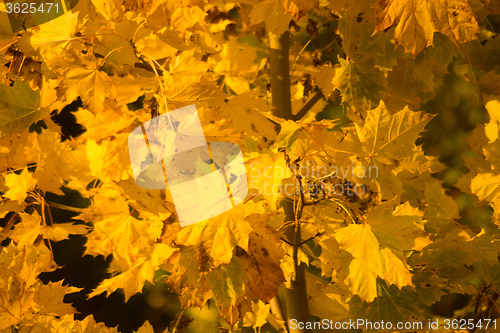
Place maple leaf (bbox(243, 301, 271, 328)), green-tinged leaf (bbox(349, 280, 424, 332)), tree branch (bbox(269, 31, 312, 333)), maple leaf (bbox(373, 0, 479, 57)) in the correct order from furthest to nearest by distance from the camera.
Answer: maple leaf (bbox(243, 301, 271, 328))
tree branch (bbox(269, 31, 312, 333))
green-tinged leaf (bbox(349, 280, 424, 332))
maple leaf (bbox(373, 0, 479, 57))

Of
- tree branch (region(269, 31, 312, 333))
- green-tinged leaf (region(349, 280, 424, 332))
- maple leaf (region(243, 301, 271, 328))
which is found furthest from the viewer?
maple leaf (region(243, 301, 271, 328))

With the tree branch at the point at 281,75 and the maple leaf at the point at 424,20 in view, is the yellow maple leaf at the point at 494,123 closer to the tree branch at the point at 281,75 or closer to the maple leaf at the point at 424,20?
the maple leaf at the point at 424,20

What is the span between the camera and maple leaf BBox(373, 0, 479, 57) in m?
0.59

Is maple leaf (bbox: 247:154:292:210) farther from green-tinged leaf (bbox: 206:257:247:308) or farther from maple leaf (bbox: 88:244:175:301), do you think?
maple leaf (bbox: 88:244:175:301)

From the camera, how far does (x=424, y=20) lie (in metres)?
0.61

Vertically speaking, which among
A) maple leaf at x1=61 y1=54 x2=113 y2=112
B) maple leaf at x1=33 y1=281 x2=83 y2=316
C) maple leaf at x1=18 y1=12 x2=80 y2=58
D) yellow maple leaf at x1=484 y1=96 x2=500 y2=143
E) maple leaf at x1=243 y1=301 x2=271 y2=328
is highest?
maple leaf at x1=18 y1=12 x2=80 y2=58

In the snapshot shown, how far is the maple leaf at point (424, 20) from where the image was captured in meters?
0.59

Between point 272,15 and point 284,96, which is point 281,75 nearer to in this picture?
point 284,96

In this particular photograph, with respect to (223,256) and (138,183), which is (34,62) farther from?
(223,256)

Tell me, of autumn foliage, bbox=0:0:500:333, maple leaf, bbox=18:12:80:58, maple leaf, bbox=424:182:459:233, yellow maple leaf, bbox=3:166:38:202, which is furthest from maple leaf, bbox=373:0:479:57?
yellow maple leaf, bbox=3:166:38:202

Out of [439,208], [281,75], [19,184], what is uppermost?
[281,75]

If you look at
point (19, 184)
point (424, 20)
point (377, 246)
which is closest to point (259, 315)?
point (377, 246)

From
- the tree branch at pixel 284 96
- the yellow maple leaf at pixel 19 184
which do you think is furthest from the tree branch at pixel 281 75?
the yellow maple leaf at pixel 19 184

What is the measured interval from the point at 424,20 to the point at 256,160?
1.30 feet
